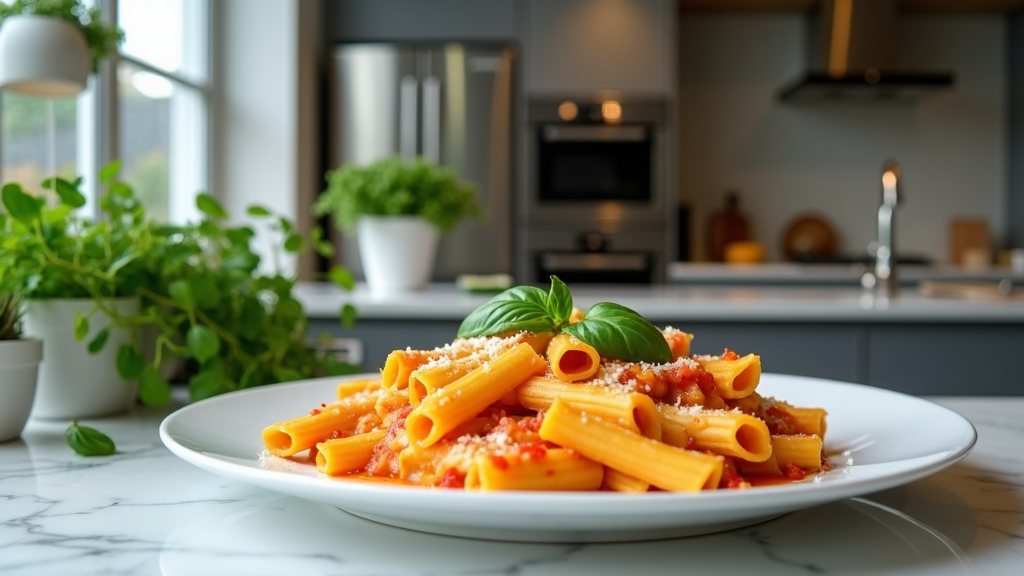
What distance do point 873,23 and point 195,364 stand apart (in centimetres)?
412

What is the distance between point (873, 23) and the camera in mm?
4562

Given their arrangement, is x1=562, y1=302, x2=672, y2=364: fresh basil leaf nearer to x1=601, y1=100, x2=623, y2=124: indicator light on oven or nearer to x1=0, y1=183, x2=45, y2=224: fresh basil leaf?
x1=0, y1=183, x2=45, y2=224: fresh basil leaf

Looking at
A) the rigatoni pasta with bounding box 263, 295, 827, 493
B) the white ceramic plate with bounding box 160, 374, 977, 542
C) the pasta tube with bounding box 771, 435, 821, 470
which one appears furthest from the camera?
the pasta tube with bounding box 771, 435, 821, 470

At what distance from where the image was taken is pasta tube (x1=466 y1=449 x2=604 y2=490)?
1.93 ft

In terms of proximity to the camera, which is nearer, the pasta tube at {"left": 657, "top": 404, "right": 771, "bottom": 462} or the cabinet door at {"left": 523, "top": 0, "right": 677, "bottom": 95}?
the pasta tube at {"left": 657, "top": 404, "right": 771, "bottom": 462}

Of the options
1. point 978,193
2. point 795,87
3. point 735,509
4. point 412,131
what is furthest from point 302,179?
point 735,509

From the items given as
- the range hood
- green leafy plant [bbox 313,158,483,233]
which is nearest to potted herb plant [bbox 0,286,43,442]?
green leafy plant [bbox 313,158,483,233]

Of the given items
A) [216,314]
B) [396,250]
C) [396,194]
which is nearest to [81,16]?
[216,314]

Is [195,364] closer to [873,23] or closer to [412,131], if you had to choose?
[412,131]

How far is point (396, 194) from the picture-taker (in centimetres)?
262

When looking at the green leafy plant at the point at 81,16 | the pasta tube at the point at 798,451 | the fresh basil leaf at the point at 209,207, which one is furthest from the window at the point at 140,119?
the pasta tube at the point at 798,451

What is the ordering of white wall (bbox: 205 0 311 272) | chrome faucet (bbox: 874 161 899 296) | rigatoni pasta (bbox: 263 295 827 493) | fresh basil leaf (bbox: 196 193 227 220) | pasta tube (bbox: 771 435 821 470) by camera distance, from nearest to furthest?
1. rigatoni pasta (bbox: 263 295 827 493)
2. pasta tube (bbox: 771 435 821 470)
3. fresh basil leaf (bbox: 196 193 227 220)
4. chrome faucet (bbox: 874 161 899 296)
5. white wall (bbox: 205 0 311 272)

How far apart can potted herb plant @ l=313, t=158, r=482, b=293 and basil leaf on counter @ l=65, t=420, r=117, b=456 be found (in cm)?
175

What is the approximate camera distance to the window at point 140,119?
262cm
